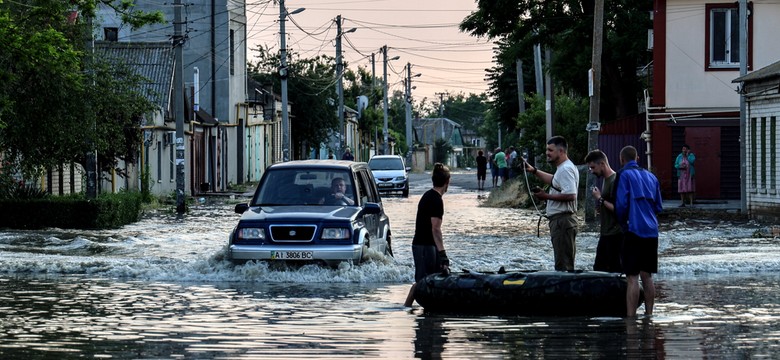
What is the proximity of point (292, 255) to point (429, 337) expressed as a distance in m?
6.32

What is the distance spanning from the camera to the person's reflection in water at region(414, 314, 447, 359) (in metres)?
11.4

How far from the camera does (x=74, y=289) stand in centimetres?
1767

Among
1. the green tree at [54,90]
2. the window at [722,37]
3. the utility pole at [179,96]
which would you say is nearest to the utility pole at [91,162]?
the green tree at [54,90]

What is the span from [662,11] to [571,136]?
30.1 feet

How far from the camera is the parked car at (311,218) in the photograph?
60.7 ft

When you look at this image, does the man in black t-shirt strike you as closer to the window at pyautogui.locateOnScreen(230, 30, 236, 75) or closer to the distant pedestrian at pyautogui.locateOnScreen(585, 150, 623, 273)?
the distant pedestrian at pyautogui.locateOnScreen(585, 150, 623, 273)

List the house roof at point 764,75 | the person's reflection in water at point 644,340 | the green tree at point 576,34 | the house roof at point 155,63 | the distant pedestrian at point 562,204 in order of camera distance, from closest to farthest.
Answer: the person's reflection in water at point 644,340 → the distant pedestrian at point 562,204 → the house roof at point 764,75 → the green tree at point 576,34 → the house roof at point 155,63

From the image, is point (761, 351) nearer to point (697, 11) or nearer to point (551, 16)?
point (697, 11)

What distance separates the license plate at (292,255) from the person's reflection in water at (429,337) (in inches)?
172

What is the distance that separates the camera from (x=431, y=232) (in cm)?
1480

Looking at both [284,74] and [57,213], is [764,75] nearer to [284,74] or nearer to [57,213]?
[57,213]

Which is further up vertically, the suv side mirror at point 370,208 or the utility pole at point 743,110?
the utility pole at point 743,110

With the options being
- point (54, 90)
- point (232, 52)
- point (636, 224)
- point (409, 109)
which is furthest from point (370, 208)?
point (409, 109)

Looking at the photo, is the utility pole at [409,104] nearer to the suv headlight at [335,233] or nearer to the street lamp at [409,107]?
→ the street lamp at [409,107]
